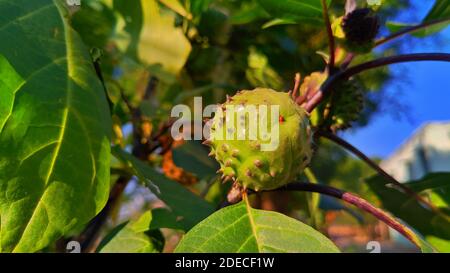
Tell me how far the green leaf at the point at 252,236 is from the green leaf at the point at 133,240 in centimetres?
21

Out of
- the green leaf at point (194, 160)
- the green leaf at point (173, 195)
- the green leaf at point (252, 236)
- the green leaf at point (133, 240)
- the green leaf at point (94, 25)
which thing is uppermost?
the green leaf at point (94, 25)

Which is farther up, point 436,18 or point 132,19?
point 436,18

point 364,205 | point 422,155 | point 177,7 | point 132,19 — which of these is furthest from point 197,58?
point 422,155

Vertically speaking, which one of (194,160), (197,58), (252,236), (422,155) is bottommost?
(422,155)

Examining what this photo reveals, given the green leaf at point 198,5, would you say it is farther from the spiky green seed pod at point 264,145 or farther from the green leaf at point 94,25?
the spiky green seed pod at point 264,145

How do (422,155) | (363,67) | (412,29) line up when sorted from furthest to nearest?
(422,155) < (412,29) < (363,67)

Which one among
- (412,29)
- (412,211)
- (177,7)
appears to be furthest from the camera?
(177,7)

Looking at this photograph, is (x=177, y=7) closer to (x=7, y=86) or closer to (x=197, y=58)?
(x=197, y=58)

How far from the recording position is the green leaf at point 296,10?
32.4 inches

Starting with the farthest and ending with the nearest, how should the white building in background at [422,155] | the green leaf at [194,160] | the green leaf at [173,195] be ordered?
the white building in background at [422,155], the green leaf at [194,160], the green leaf at [173,195]

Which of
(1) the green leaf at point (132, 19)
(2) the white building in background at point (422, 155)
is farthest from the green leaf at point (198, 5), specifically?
(2) the white building in background at point (422, 155)

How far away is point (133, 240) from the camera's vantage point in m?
0.81

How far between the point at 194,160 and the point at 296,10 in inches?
18.1
